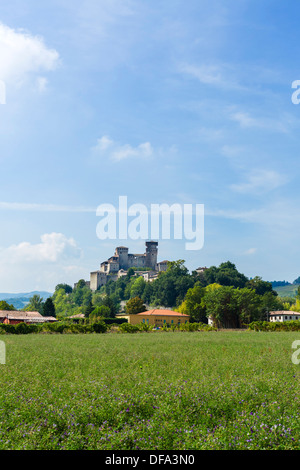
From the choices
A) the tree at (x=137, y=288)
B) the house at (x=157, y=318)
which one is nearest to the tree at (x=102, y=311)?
the house at (x=157, y=318)

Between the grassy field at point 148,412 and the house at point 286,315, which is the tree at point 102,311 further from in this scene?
the grassy field at point 148,412

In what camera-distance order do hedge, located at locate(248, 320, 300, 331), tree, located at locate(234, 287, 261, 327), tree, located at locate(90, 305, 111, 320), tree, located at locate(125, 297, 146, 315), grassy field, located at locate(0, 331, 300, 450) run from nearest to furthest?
grassy field, located at locate(0, 331, 300, 450)
hedge, located at locate(248, 320, 300, 331)
tree, located at locate(234, 287, 261, 327)
tree, located at locate(90, 305, 111, 320)
tree, located at locate(125, 297, 146, 315)

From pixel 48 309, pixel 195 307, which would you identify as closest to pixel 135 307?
pixel 195 307

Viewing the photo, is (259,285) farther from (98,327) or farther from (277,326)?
(98,327)

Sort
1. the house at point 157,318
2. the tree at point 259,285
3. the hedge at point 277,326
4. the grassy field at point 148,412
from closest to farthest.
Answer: the grassy field at point 148,412, the hedge at point 277,326, the house at point 157,318, the tree at point 259,285

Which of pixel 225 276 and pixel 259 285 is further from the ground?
pixel 225 276

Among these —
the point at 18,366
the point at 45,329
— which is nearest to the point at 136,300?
the point at 45,329

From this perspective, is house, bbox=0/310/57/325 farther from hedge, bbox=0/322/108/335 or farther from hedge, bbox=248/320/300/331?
hedge, bbox=248/320/300/331

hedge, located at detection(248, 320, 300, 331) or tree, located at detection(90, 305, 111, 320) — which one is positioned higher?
hedge, located at detection(248, 320, 300, 331)

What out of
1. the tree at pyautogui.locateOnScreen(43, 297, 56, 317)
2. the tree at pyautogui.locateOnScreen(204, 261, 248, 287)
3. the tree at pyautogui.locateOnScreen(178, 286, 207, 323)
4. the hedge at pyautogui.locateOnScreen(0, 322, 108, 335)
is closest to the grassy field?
the hedge at pyautogui.locateOnScreen(0, 322, 108, 335)

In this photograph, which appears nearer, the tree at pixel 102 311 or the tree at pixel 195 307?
the tree at pixel 195 307

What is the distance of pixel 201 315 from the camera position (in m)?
114

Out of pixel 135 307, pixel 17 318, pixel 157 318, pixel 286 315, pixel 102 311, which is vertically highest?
pixel 135 307
